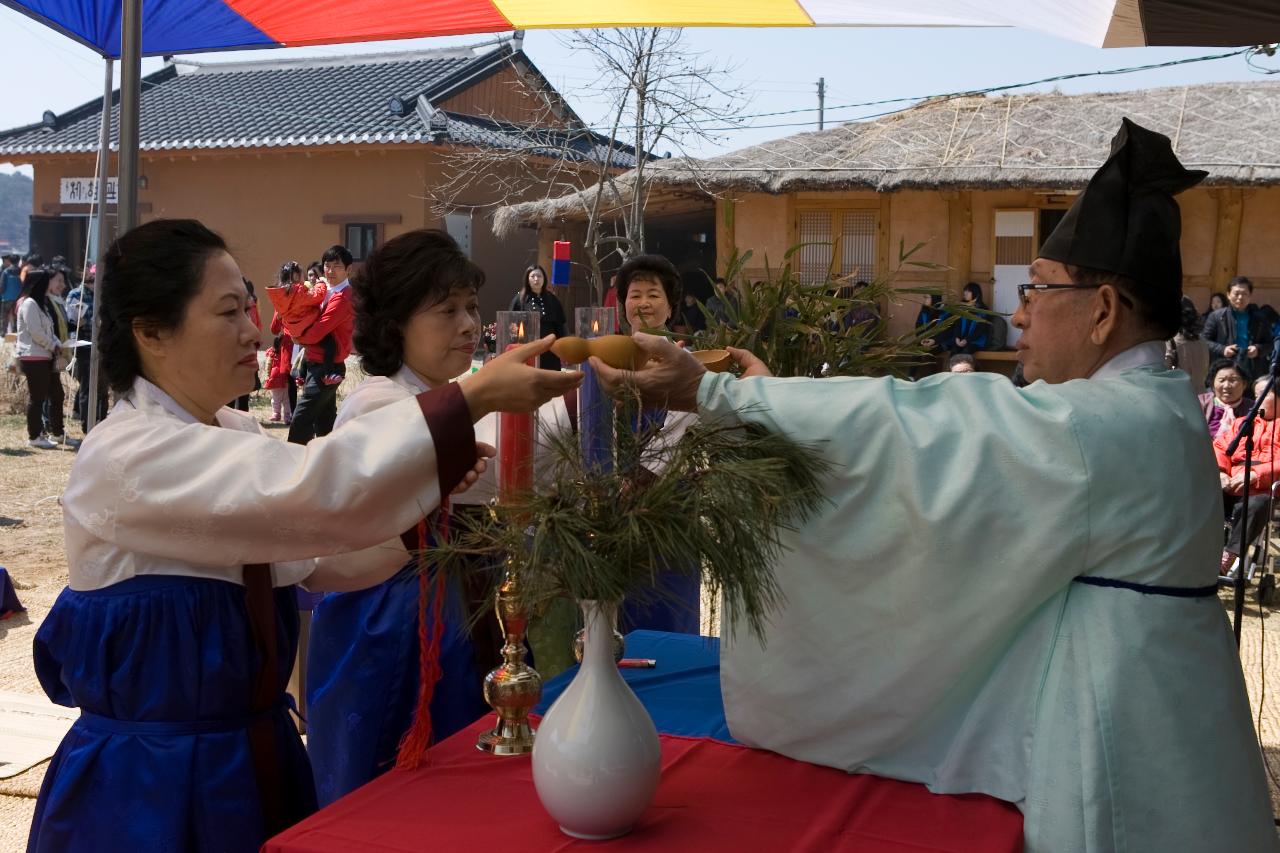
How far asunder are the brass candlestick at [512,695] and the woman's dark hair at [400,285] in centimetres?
97

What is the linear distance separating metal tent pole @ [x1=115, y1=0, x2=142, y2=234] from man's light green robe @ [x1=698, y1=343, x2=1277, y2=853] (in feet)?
6.99

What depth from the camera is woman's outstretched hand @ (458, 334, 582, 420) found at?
1472 millimetres

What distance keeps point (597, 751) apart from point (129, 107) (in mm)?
2476

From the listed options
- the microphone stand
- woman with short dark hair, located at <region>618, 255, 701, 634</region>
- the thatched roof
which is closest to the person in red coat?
the thatched roof

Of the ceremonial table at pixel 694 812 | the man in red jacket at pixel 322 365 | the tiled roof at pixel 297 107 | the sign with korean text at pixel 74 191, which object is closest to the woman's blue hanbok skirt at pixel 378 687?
the ceremonial table at pixel 694 812

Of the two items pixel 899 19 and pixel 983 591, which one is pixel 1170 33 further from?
pixel 983 591

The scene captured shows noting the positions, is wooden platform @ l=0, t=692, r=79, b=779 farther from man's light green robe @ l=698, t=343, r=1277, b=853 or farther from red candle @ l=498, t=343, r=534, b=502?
man's light green robe @ l=698, t=343, r=1277, b=853

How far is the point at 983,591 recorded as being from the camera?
152 centimetres

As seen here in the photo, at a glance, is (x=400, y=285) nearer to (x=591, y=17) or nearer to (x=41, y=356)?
(x=591, y=17)

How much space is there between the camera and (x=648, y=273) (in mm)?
3787

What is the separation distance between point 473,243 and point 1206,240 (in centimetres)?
944

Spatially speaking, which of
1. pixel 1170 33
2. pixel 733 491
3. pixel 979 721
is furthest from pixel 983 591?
pixel 1170 33

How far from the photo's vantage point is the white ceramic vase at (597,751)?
1.37 metres

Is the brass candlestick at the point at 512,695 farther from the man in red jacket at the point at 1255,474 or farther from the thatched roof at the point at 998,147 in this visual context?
the thatched roof at the point at 998,147
